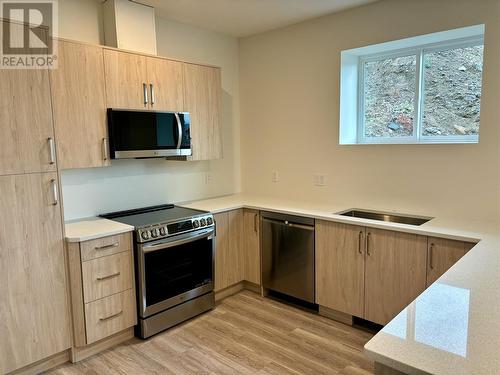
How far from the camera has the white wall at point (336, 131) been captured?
109 inches

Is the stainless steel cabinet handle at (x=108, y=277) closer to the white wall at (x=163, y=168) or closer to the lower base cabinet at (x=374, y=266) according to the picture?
the white wall at (x=163, y=168)

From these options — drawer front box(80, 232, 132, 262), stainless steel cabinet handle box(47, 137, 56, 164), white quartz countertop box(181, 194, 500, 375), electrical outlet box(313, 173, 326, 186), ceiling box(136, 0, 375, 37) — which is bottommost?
drawer front box(80, 232, 132, 262)

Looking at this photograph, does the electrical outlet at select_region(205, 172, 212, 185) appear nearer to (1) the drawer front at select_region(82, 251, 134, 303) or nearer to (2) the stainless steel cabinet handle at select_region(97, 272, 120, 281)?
(1) the drawer front at select_region(82, 251, 134, 303)

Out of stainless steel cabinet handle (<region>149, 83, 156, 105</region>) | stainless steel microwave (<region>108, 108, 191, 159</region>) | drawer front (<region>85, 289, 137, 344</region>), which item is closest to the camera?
drawer front (<region>85, 289, 137, 344</region>)

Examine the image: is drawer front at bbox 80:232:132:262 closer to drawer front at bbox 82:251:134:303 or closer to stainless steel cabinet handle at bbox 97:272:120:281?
drawer front at bbox 82:251:134:303

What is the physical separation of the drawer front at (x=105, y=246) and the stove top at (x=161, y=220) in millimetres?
92

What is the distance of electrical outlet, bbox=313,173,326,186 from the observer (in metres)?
3.71

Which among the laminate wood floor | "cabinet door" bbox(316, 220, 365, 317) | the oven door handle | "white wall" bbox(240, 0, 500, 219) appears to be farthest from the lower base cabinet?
the oven door handle

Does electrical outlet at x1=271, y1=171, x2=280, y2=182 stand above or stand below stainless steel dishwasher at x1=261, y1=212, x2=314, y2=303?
above

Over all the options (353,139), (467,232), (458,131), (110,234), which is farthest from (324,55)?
(110,234)

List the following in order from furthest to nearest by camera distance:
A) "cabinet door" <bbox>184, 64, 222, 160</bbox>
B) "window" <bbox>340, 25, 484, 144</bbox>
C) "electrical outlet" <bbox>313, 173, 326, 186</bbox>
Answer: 1. "electrical outlet" <bbox>313, 173, 326, 186</bbox>
2. "cabinet door" <bbox>184, 64, 222, 160</bbox>
3. "window" <bbox>340, 25, 484, 144</bbox>

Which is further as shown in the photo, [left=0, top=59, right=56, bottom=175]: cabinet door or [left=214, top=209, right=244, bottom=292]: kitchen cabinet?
[left=214, top=209, right=244, bottom=292]: kitchen cabinet

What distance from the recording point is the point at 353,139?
3668 mm

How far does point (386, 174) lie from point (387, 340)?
230cm
